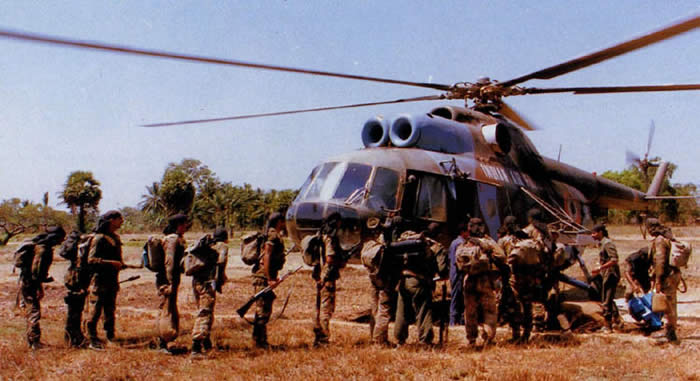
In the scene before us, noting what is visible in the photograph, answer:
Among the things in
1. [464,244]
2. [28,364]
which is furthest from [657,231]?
[28,364]

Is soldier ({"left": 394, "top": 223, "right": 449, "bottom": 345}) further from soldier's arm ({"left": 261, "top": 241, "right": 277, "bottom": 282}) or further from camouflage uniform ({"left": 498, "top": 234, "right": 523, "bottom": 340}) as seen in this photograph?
soldier's arm ({"left": 261, "top": 241, "right": 277, "bottom": 282})

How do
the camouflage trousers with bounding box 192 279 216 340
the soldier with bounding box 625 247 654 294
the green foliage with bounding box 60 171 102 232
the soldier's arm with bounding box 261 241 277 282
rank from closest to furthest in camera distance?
the camouflage trousers with bounding box 192 279 216 340, the soldier's arm with bounding box 261 241 277 282, the soldier with bounding box 625 247 654 294, the green foliage with bounding box 60 171 102 232

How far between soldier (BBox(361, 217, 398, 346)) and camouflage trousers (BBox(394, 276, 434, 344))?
6.4 inches

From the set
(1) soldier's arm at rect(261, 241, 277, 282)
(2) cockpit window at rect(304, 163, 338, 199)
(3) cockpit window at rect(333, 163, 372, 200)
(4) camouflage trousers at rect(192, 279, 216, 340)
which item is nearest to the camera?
(4) camouflage trousers at rect(192, 279, 216, 340)

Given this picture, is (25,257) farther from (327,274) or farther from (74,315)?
(327,274)

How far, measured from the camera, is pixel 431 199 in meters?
8.70

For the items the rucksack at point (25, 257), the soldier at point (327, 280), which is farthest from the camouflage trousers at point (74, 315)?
the soldier at point (327, 280)

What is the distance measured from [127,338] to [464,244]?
16.1 ft

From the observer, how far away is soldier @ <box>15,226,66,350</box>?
6.72 m

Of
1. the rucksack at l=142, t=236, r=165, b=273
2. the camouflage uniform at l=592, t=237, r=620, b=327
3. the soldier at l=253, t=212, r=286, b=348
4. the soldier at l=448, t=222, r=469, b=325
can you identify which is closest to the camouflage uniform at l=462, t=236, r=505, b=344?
the soldier at l=448, t=222, r=469, b=325

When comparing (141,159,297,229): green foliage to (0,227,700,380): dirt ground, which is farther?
(141,159,297,229): green foliage

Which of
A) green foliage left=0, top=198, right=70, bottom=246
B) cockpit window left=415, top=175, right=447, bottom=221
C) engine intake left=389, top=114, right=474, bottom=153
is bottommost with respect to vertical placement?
green foliage left=0, top=198, right=70, bottom=246

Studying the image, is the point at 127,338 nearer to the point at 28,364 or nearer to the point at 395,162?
the point at 28,364

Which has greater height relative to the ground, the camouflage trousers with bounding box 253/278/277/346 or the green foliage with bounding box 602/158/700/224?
the green foliage with bounding box 602/158/700/224
